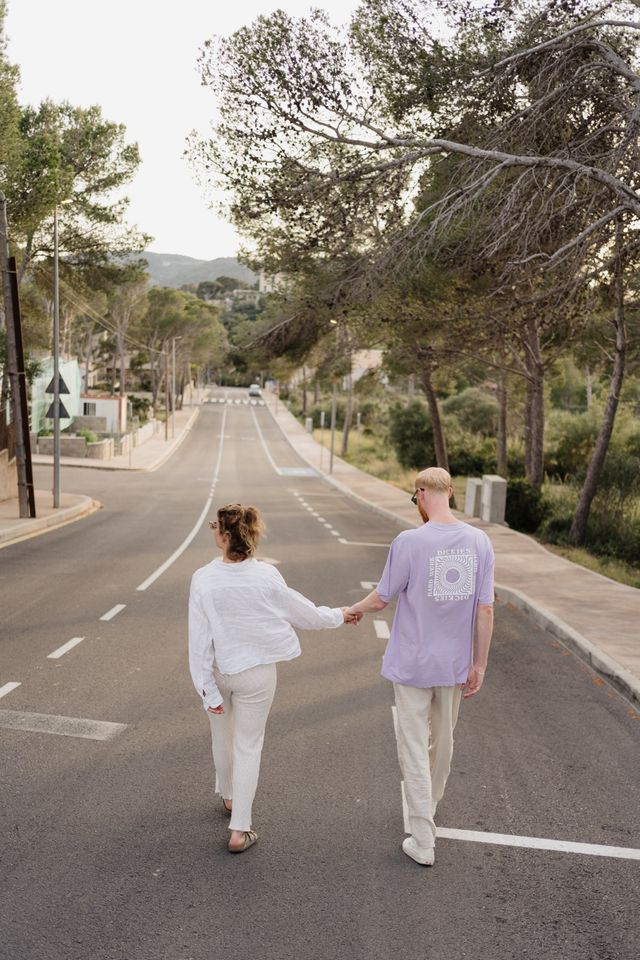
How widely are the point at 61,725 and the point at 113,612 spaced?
16.2 feet

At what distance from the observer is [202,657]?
4.87m

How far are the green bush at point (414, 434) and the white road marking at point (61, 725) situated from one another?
41.7 meters

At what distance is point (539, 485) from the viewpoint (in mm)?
27734

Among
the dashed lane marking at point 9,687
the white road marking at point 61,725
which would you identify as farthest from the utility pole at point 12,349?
the white road marking at point 61,725

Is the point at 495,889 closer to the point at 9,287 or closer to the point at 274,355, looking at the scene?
the point at 9,287

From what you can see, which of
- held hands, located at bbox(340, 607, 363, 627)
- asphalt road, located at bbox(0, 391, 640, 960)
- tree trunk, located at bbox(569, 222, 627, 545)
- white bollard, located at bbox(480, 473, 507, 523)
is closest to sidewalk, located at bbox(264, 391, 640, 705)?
asphalt road, located at bbox(0, 391, 640, 960)

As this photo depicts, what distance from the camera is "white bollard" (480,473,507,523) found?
2547 centimetres

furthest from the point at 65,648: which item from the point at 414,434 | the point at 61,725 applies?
the point at 414,434

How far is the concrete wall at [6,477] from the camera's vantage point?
2759cm

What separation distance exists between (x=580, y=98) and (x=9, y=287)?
12853 millimetres

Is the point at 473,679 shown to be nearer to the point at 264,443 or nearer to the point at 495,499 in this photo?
the point at 495,499

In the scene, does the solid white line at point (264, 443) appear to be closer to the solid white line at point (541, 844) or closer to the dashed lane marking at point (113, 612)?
the dashed lane marking at point (113, 612)

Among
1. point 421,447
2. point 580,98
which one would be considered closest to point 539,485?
point 580,98

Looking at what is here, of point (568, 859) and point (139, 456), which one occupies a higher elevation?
point (568, 859)
